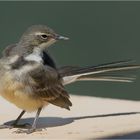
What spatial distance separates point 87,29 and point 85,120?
162 inches

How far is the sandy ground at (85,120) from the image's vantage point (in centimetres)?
503

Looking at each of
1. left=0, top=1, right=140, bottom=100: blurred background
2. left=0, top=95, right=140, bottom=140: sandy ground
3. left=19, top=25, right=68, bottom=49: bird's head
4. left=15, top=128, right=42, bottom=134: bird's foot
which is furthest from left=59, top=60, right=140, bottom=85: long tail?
left=0, top=1, right=140, bottom=100: blurred background

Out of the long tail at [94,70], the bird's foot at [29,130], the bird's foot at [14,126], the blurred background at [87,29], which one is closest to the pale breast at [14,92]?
the bird's foot at [14,126]

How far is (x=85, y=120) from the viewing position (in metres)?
5.52

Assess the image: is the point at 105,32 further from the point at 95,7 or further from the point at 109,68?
the point at 109,68

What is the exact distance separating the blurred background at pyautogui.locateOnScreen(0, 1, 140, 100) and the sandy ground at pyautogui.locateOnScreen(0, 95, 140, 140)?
290 cm

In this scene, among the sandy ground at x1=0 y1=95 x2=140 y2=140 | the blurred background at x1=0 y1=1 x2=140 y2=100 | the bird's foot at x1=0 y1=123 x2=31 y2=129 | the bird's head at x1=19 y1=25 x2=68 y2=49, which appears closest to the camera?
the sandy ground at x1=0 y1=95 x2=140 y2=140

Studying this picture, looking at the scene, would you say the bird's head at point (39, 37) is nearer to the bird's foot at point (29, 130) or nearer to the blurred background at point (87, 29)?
the bird's foot at point (29, 130)

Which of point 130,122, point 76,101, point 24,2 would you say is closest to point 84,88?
point 24,2

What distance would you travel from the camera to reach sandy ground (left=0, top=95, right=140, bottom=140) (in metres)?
5.03

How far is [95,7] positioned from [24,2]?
2.86 feet

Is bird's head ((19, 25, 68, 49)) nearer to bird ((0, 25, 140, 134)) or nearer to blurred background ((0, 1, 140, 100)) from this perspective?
bird ((0, 25, 140, 134))

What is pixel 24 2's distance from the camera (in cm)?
1000

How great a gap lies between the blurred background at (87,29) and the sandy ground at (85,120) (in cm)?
290
